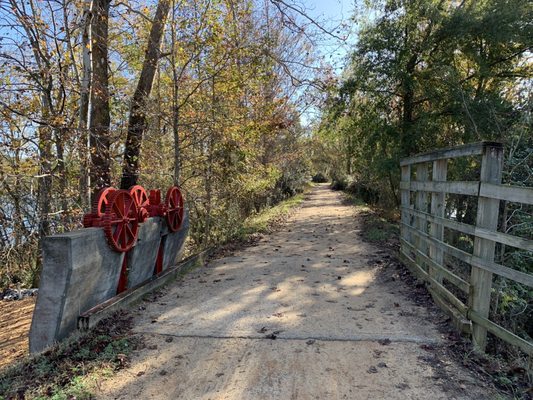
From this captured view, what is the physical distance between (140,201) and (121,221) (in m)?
0.93

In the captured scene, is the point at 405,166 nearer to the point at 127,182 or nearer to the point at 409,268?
the point at 409,268

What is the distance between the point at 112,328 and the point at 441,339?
10.9 feet

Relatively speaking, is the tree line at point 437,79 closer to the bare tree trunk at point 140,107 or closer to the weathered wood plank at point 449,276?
the weathered wood plank at point 449,276

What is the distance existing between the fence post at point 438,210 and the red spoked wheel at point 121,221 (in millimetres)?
3924

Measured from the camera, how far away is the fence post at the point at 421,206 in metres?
5.74

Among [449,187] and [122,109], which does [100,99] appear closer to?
[122,109]

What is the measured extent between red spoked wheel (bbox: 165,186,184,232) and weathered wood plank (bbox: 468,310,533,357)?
189 inches

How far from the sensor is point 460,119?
9672 mm

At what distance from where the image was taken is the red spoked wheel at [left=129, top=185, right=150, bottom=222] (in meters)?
5.56

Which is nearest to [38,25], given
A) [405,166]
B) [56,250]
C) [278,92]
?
[56,250]

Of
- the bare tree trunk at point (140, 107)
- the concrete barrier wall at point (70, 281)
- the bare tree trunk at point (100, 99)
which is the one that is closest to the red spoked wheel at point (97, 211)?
the concrete barrier wall at point (70, 281)

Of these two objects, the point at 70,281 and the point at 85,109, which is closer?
the point at 70,281

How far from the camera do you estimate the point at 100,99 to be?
26.8ft

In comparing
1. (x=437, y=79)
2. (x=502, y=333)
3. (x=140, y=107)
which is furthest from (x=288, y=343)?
(x=437, y=79)
